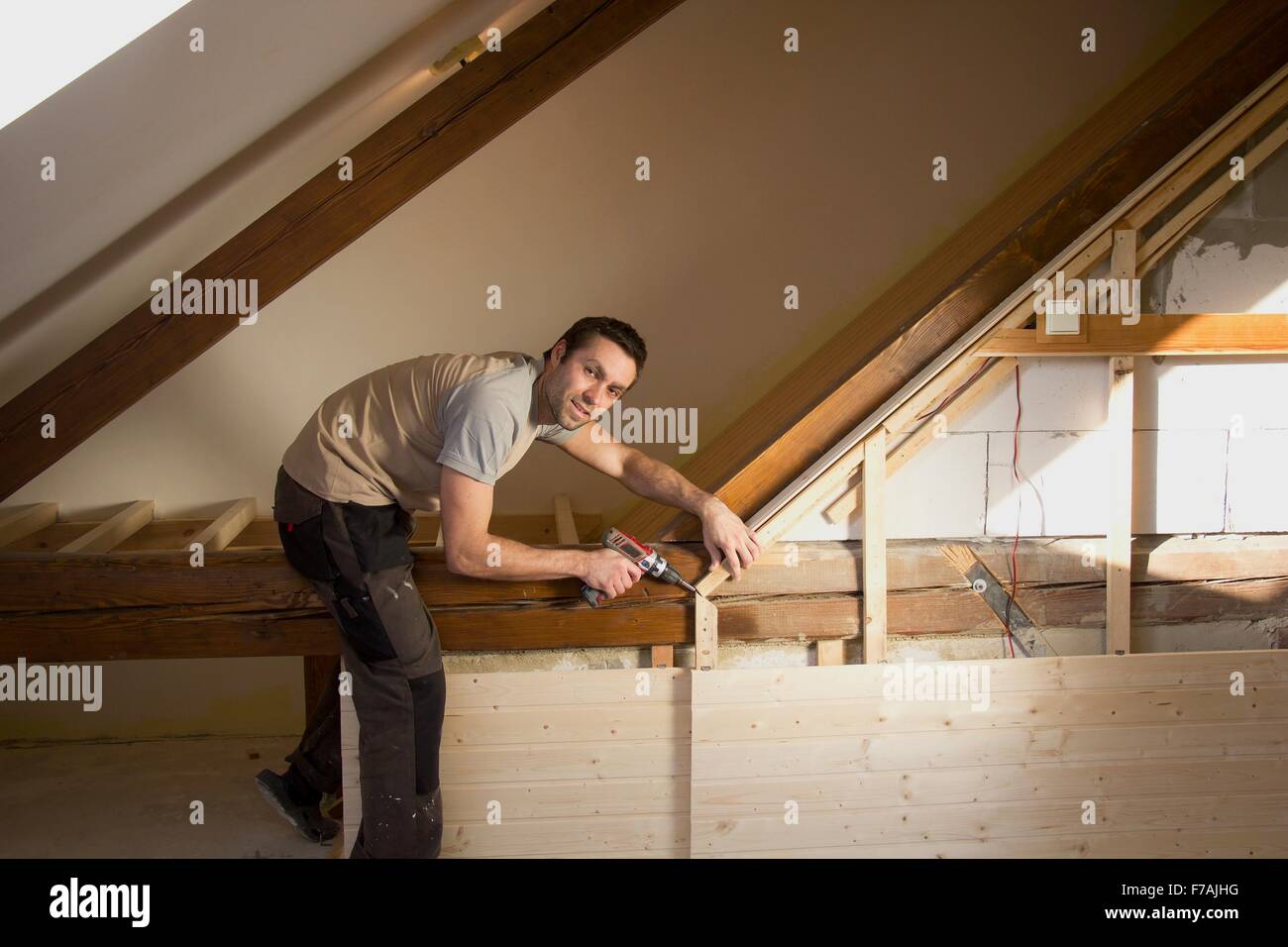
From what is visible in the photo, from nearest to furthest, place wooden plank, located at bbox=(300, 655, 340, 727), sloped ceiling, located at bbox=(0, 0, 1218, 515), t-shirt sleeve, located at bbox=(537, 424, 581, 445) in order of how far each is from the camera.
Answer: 1. t-shirt sleeve, located at bbox=(537, 424, 581, 445)
2. wooden plank, located at bbox=(300, 655, 340, 727)
3. sloped ceiling, located at bbox=(0, 0, 1218, 515)

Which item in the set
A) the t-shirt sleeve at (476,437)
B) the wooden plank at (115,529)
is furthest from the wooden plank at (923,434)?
the wooden plank at (115,529)

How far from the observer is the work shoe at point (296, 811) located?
10.6ft

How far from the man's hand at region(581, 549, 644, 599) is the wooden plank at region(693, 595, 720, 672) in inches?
8.4

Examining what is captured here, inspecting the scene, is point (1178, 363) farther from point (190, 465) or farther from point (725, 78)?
point (190, 465)

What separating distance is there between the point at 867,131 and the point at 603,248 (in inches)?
48.7

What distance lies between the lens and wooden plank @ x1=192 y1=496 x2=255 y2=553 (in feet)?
11.4

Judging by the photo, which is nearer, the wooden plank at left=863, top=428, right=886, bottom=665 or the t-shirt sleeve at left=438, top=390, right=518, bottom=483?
the t-shirt sleeve at left=438, top=390, right=518, bottom=483

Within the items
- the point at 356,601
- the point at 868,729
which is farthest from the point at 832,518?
the point at 356,601

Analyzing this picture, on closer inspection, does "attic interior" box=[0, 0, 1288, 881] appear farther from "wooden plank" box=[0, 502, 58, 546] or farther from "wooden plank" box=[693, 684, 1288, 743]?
"wooden plank" box=[0, 502, 58, 546]

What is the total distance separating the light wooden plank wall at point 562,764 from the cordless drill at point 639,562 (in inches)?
10.5

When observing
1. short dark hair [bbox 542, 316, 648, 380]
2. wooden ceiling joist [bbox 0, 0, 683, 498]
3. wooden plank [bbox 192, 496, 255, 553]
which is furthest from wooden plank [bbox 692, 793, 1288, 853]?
wooden ceiling joist [bbox 0, 0, 683, 498]

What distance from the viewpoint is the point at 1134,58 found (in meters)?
4.24

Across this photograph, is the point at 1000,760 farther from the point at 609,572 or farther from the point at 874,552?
the point at 609,572

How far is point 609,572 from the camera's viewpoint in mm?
2625
